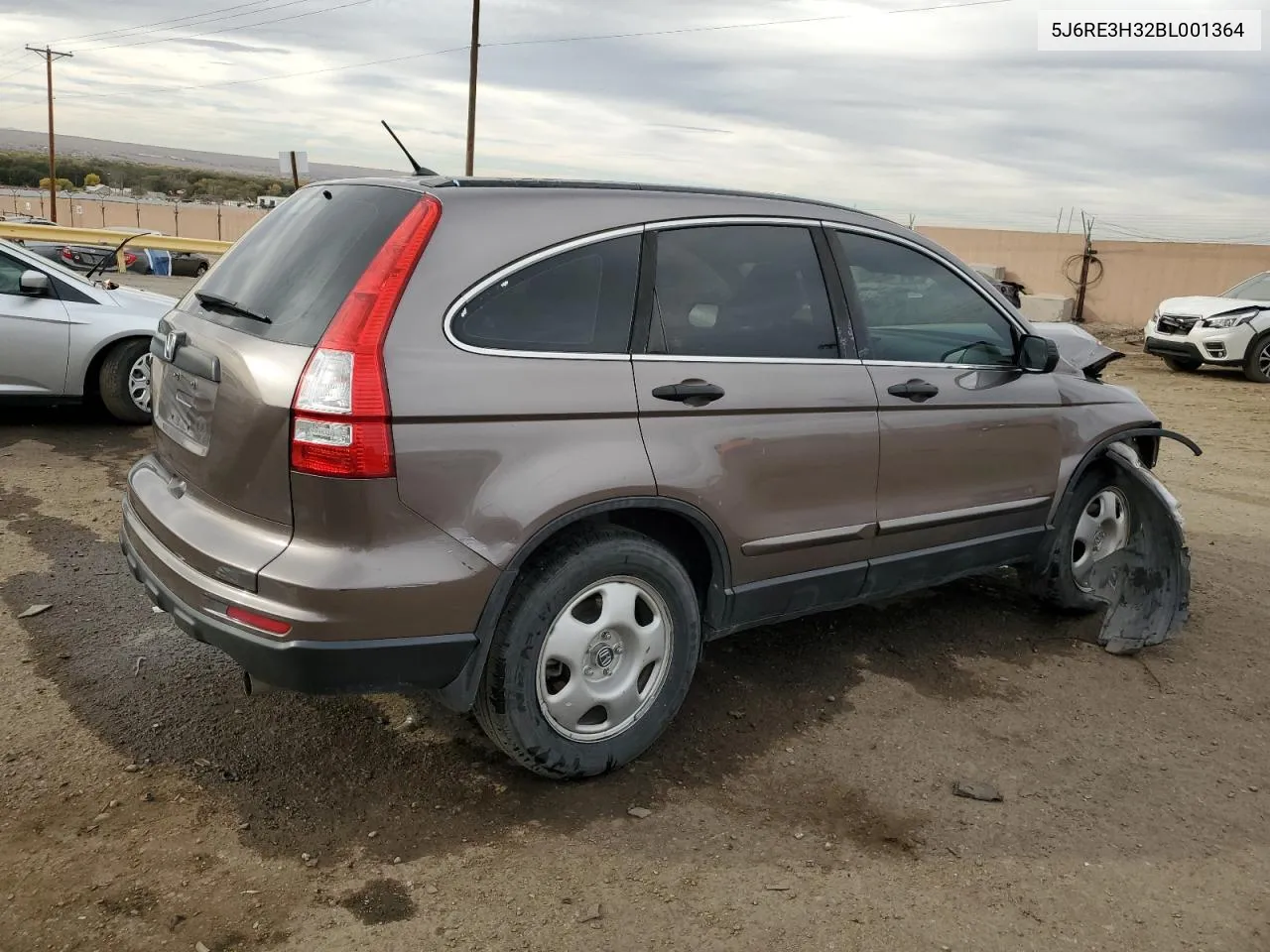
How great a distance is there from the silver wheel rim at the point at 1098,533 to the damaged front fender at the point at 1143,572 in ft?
0.12

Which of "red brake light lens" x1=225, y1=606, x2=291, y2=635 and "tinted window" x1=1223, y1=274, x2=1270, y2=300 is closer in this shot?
"red brake light lens" x1=225, y1=606, x2=291, y2=635

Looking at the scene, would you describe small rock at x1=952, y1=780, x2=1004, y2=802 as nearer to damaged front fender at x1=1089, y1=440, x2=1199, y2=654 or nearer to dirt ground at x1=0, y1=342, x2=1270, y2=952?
dirt ground at x1=0, y1=342, x2=1270, y2=952

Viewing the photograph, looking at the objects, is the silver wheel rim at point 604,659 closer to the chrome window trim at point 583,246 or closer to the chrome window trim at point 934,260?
the chrome window trim at point 583,246

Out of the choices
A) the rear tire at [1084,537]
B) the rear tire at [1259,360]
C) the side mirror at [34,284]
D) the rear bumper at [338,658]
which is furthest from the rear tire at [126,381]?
the rear tire at [1259,360]

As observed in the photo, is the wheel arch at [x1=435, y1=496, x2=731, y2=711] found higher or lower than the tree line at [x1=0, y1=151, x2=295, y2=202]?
lower

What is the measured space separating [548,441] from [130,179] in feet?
463

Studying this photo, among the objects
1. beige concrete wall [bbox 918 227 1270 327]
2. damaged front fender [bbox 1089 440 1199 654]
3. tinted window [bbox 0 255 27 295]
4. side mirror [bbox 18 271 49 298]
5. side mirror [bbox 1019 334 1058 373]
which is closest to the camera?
side mirror [bbox 1019 334 1058 373]

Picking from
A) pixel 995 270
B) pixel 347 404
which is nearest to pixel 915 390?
pixel 347 404

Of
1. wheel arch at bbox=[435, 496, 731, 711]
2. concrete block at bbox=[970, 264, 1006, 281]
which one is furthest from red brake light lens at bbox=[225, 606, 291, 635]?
concrete block at bbox=[970, 264, 1006, 281]

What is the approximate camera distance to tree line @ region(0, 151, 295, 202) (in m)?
107

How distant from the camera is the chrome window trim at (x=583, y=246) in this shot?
9.28ft

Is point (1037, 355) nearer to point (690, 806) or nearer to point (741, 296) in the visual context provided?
point (741, 296)

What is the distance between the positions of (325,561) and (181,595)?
58 cm

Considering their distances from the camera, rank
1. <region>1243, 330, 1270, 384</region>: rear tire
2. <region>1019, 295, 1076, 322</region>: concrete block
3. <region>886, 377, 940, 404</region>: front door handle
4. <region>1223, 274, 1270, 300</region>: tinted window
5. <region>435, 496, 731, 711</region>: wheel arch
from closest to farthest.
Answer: <region>435, 496, 731, 711</region>: wheel arch
<region>886, 377, 940, 404</region>: front door handle
<region>1243, 330, 1270, 384</region>: rear tire
<region>1223, 274, 1270, 300</region>: tinted window
<region>1019, 295, 1076, 322</region>: concrete block
